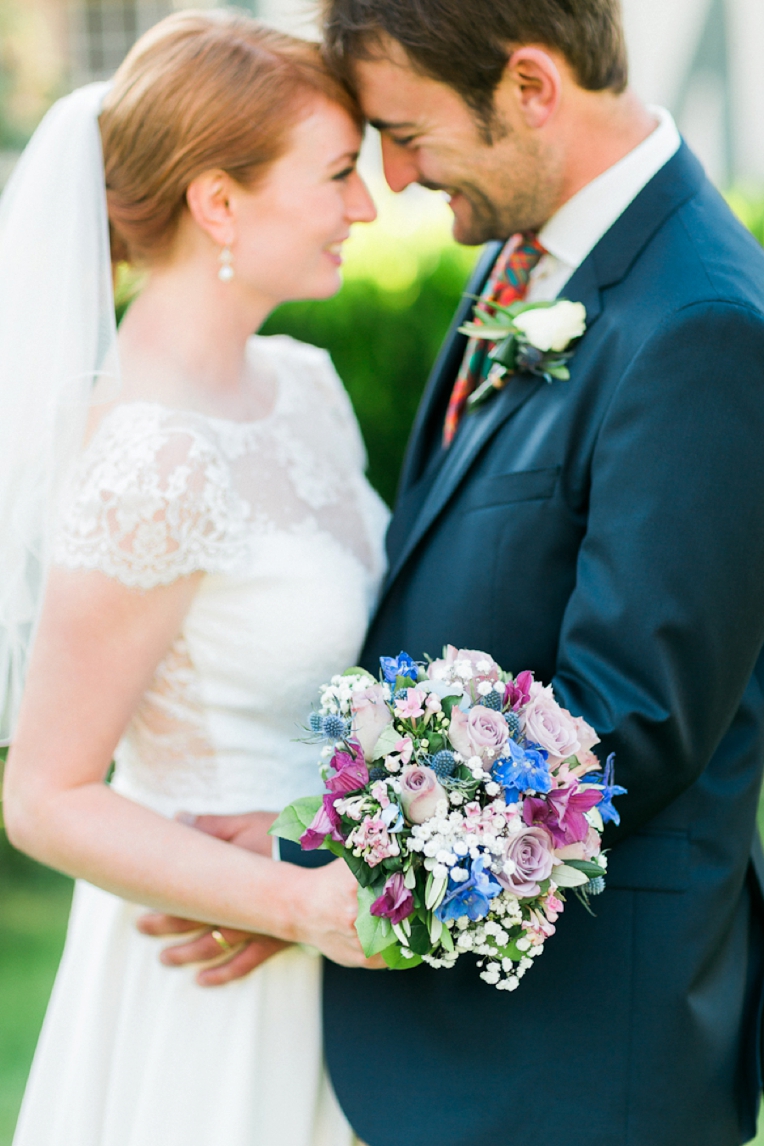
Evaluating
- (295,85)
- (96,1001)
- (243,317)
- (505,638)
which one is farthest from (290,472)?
(96,1001)

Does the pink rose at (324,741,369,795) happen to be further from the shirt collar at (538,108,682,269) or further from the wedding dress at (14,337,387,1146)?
the shirt collar at (538,108,682,269)

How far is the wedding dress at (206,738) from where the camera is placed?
2.20 metres

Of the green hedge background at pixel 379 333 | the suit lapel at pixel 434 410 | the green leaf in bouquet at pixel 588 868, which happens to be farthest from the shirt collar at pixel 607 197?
the green hedge background at pixel 379 333

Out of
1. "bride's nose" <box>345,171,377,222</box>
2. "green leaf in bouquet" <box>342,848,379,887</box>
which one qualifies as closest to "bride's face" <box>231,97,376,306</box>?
"bride's nose" <box>345,171,377,222</box>

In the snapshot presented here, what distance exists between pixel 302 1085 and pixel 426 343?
3.75 metres

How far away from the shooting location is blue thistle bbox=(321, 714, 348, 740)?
177 centimetres

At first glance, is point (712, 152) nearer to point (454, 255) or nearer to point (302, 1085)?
point (454, 255)

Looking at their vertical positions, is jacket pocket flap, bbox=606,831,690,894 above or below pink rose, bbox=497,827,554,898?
below

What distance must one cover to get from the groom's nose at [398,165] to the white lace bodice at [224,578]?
0.64 meters

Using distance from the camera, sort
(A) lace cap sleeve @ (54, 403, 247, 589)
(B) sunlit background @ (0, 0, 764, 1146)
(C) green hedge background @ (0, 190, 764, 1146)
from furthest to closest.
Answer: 1. (C) green hedge background @ (0, 190, 764, 1146)
2. (B) sunlit background @ (0, 0, 764, 1146)
3. (A) lace cap sleeve @ (54, 403, 247, 589)

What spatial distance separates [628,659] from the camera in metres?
1.96

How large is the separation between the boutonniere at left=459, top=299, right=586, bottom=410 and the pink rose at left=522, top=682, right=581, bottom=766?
0.74 metres

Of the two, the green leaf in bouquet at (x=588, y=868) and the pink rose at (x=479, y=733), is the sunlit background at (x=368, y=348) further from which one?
the green leaf in bouquet at (x=588, y=868)

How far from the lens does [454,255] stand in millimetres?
5336
